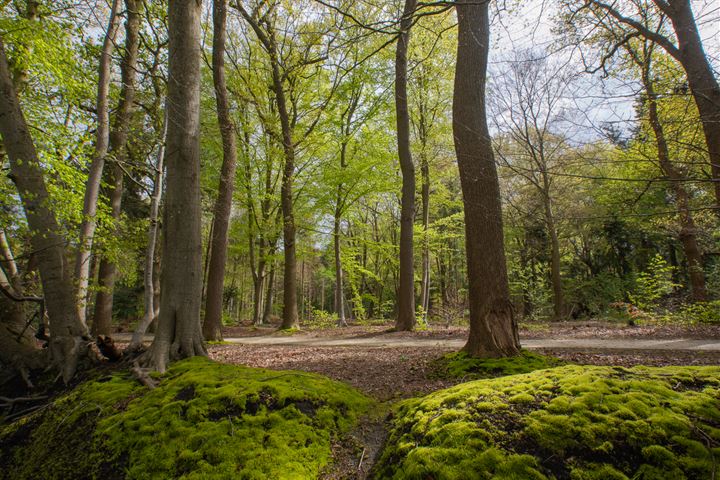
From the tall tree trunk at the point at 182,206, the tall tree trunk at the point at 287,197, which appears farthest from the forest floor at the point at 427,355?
the tall tree trunk at the point at 287,197

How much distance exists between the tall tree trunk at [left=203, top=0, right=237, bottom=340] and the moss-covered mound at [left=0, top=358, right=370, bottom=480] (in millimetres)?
5493

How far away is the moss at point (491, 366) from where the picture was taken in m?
4.11

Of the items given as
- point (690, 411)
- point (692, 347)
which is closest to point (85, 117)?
point (690, 411)

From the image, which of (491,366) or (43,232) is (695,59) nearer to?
(491,366)

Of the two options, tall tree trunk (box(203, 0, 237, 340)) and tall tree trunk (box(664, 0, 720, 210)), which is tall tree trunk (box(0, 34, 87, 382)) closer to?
tall tree trunk (box(203, 0, 237, 340))

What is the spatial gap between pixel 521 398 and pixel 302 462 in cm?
158

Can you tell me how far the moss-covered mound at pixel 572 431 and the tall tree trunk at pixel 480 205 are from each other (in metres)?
2.13

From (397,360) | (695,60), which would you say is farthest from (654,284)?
(397,360)

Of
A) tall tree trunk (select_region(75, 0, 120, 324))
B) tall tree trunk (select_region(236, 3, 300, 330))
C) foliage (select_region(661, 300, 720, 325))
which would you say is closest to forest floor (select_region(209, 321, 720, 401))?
foliage (select_region(661, 300, 720, 325))

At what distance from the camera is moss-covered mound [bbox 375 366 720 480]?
5.49 feet

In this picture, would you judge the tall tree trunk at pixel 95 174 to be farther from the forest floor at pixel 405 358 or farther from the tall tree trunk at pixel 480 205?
the tall tree trunk at pixel 480 205

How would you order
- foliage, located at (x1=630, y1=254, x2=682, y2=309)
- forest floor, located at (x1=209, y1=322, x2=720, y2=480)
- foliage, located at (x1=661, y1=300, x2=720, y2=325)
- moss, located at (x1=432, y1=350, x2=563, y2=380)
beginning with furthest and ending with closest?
1. foliage, located at (x1=630, y1=254, x2=682, y2=309)
2. foliage, located at (x1=661, y1=300, x2=720, y2=325)
3. moss, located at (x1=432, y1=350, x2=563, y2=380)
4. forest floor, located at (x1=209, y1=322, x2=720, y2=480)

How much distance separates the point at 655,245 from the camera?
68.6ft

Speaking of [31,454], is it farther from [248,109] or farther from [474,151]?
[248,109]
